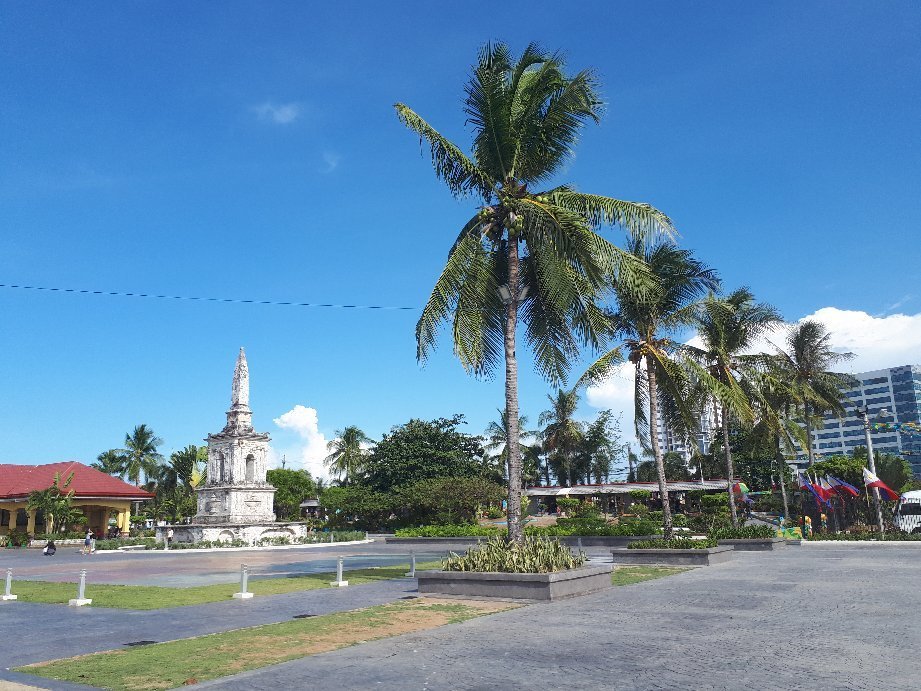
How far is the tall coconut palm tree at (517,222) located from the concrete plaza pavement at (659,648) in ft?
14.8

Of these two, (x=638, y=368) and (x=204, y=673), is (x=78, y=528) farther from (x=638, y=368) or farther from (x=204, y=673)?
(x=204, y=673)

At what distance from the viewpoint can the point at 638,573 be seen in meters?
17.8

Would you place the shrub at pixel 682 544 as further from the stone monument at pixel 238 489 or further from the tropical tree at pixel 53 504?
the tropical tree at pixel 53 504

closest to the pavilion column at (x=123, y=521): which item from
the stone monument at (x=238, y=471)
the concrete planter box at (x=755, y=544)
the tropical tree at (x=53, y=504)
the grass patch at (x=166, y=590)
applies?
the tropical tree at (x=53, y=504)

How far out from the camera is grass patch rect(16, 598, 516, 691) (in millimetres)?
7800

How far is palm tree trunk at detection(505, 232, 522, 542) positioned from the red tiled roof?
4553 cm

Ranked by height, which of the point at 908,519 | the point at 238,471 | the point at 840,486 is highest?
the point at 238,471

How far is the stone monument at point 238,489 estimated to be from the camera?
44.3m

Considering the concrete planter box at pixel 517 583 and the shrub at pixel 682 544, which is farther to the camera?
the shrub at pixel 682 544

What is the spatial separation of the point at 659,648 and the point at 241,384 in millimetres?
42861

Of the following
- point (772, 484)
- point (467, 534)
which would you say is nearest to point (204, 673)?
point (467, 534)

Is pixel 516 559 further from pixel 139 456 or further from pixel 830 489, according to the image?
pixel 139 456

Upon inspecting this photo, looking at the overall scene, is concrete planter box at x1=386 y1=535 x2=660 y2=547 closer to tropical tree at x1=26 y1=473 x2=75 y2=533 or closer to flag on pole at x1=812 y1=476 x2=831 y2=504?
flag on pole at x1=812 y1=476 x2=831 y2=504

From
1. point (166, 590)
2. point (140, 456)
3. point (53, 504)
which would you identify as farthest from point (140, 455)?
point (166, 590)
